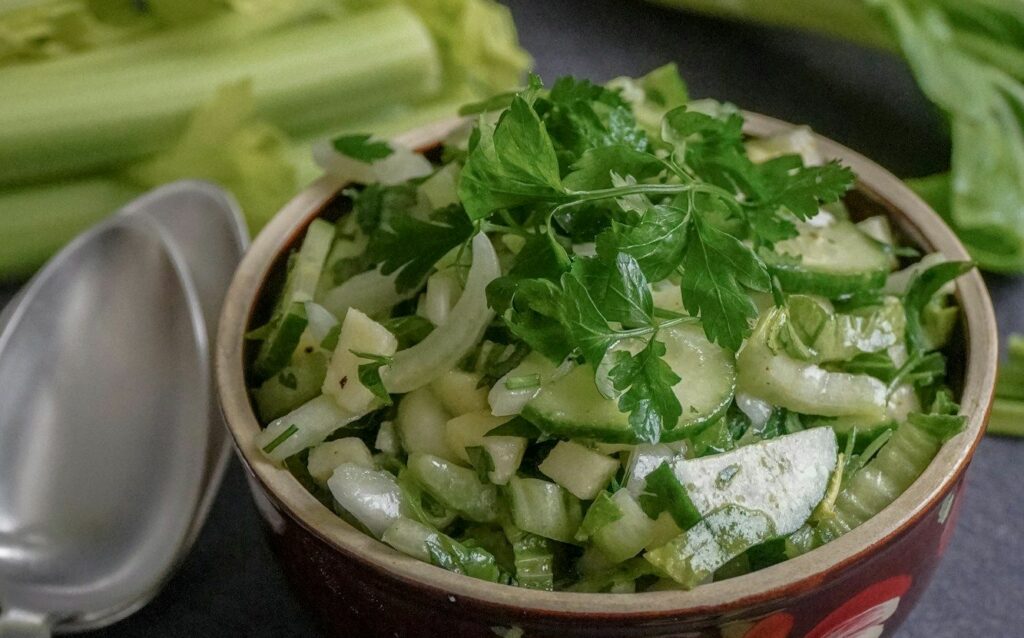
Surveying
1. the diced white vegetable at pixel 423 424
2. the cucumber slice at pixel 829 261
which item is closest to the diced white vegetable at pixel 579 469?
the diced white vegetable at pixel 423 424

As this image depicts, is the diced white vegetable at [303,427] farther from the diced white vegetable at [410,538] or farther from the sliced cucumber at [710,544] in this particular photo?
the sliced cucumber at [710,544]

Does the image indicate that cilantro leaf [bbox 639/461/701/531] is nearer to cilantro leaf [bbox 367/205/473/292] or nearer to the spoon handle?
cilantro leaf [bbox 367/205/473/292]

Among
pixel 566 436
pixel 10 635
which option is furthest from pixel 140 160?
pixel 566 436

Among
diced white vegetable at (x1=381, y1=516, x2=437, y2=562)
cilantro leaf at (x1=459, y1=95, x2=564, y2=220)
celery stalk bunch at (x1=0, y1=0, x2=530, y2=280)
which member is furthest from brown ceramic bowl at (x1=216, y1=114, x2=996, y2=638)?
celery stalk bunch at (x1=0, y1=0, x2=530, y2=280)

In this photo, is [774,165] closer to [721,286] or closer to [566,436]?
[721,286]

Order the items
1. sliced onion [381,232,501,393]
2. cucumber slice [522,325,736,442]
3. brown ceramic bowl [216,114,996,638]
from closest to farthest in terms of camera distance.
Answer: brown ceramic bowl [216,114,996,638] → cucumber slice [522,325,736,442] → sliced onion [381,232,501,393]

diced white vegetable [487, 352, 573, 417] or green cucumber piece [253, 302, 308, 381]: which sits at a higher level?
diced white vegetable [487, 352, 573, 417]

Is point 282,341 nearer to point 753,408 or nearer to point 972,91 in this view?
point 753,408
